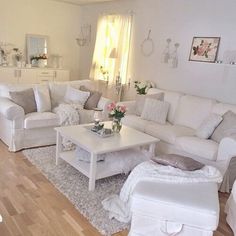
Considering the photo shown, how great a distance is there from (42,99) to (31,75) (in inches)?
78.8

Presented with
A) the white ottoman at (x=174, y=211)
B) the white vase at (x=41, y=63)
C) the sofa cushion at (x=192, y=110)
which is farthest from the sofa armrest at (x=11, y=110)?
the white vase at (x=41, y=63)

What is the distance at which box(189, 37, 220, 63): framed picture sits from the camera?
→ 13.0 feet

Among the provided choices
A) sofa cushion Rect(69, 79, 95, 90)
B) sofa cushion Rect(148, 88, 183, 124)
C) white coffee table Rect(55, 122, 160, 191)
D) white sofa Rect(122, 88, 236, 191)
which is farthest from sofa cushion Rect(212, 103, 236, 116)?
sofa cushion Rect(69, 79, 95, 90)

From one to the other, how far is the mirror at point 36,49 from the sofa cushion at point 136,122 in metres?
2.86

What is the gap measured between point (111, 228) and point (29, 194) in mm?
922

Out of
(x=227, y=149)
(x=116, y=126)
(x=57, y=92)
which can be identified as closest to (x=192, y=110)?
(x=227, y=149)

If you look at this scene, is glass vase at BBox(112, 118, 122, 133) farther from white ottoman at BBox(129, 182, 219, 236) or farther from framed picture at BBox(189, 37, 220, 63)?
framed picture at BBox(189, 37, 220, 63)

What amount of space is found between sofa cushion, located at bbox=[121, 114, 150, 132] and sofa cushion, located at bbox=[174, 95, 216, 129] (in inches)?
21.2

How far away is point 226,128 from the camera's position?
3.25 m

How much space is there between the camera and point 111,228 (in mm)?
2236

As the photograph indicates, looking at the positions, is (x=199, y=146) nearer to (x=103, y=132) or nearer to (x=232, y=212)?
(x=232, y=212)

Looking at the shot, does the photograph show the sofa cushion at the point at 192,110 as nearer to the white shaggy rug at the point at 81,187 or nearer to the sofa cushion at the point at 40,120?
the white shaggy rug at the point at 81,187

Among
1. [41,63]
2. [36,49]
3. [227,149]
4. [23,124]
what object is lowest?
[23,124]

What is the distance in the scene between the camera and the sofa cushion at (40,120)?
3.61 meters
